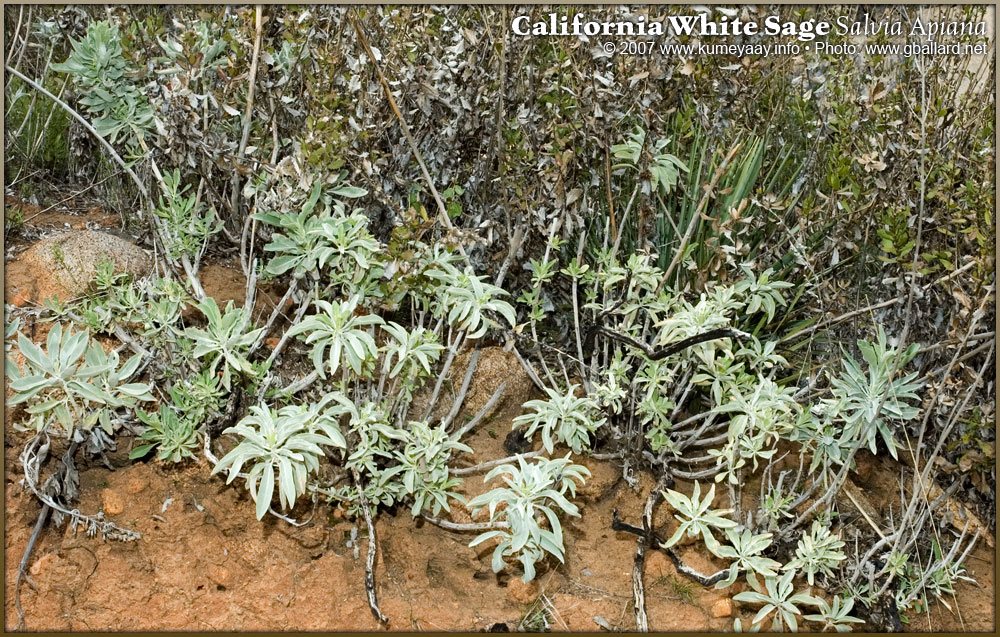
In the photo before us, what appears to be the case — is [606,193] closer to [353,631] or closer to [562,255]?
[562,255]

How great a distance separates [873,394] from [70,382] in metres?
1.94

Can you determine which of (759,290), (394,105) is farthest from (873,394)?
(394,105)

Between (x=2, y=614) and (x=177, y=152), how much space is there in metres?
1.27

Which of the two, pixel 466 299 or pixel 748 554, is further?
pixel 466 299

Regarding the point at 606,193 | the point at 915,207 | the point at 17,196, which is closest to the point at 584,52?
the point at 606,193

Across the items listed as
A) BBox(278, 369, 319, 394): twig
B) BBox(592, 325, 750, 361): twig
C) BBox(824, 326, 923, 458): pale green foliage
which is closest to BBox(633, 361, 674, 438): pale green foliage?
BBox(592, 325, 750, 361): twig

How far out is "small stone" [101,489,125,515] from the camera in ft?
7.39

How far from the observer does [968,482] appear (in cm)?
248

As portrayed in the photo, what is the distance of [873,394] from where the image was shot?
6.97ft

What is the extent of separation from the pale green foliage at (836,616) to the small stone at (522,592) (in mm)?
679

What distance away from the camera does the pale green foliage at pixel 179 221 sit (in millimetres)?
2361

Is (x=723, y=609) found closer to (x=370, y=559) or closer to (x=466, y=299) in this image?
(x=370, y=559)

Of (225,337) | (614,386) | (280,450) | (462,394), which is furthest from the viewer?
(462,394)

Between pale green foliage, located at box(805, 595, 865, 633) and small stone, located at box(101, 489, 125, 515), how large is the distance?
179cm
